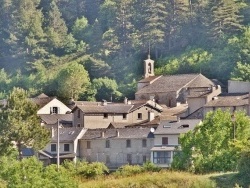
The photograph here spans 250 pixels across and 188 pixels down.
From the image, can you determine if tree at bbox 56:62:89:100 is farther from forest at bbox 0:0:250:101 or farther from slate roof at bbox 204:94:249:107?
slate roof at bbox 204:94:249:107

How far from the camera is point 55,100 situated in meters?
86.9

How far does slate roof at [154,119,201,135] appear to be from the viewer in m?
A: 66.6

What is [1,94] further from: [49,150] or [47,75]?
[49,150]

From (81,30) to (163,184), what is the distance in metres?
79.6

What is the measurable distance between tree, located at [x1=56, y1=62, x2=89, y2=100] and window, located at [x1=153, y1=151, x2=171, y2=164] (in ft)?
89.7

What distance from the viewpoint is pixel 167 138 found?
67.1m

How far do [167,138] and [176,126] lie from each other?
925 millimetres

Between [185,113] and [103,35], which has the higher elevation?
[103,35]

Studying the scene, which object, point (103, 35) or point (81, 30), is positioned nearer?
point (103, 35)

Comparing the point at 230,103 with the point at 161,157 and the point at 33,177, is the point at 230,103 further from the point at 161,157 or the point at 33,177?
the point at 33,177

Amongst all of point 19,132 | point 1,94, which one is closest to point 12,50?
point 1,94

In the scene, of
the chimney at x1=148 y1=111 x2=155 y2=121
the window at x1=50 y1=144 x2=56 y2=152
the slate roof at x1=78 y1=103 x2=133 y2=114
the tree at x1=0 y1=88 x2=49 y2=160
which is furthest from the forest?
the tree at x1=0 y1=88 x2=49 y2=160

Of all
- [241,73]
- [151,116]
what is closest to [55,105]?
[151,116]

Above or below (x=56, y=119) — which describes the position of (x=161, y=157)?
below
